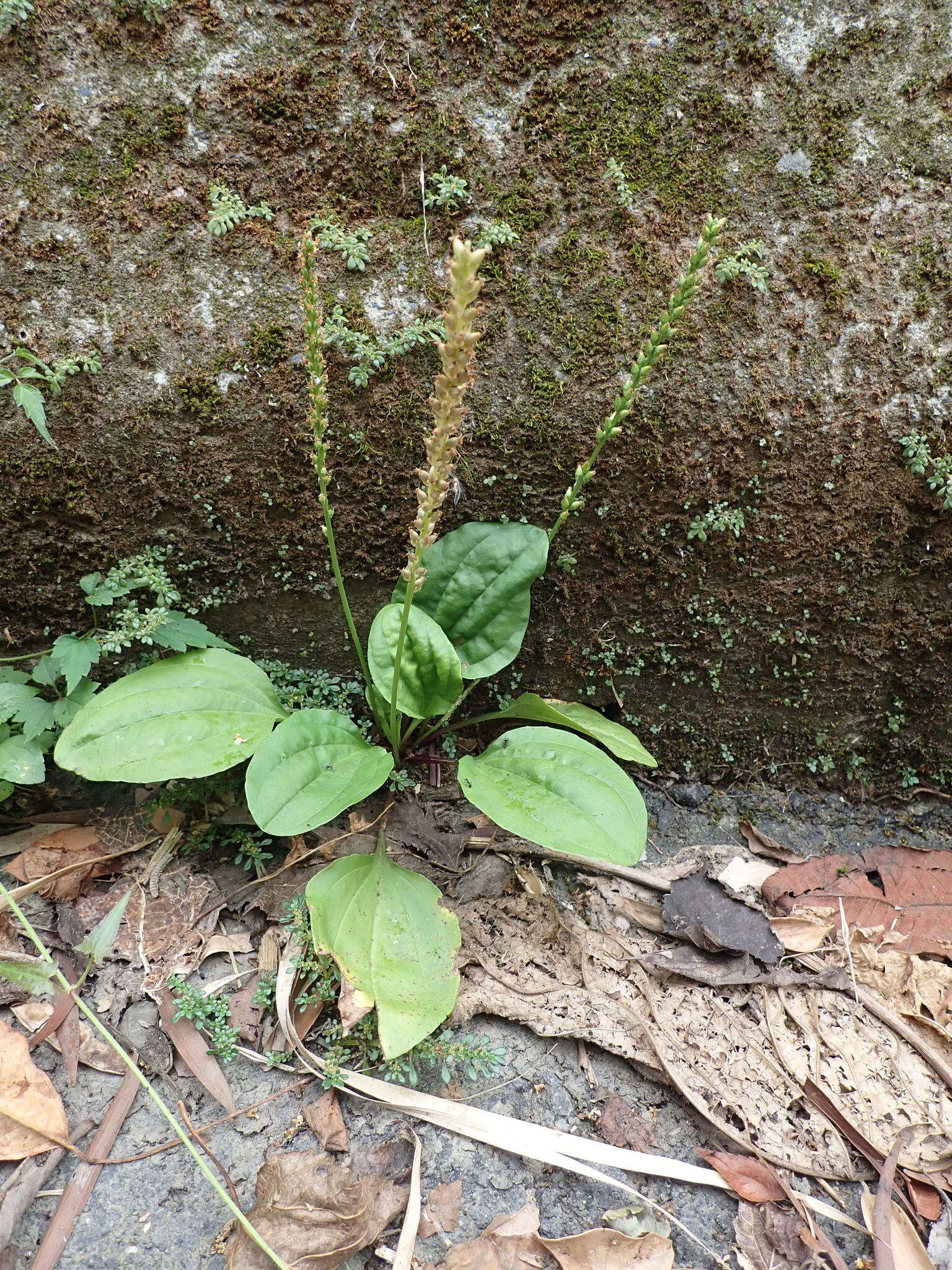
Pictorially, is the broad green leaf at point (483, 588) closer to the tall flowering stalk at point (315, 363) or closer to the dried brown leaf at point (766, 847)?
the tall flowering stalk at point (315, 363)

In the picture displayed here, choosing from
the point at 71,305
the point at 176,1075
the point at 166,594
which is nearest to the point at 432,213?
the point at 71,305

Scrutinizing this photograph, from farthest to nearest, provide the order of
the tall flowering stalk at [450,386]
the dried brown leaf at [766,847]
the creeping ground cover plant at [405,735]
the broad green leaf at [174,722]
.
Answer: the dried brown leaf at [766,847] < the broad green leaf at [174,722] < the creeping ground cover plant at [405,735] < the tall flowering stalk at [450,386]

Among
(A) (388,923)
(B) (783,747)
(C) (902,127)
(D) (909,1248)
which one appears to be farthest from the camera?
(B) (783,747)

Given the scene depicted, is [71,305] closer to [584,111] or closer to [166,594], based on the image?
[166,594]

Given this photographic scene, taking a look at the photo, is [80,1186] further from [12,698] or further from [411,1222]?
[12,698]

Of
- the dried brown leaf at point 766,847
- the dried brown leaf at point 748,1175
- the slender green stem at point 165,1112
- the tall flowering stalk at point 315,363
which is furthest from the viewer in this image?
the dried brown leaf at point 766,847

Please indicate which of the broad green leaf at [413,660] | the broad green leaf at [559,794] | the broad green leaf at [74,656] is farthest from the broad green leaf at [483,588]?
the broad green leaf at [74,656]
